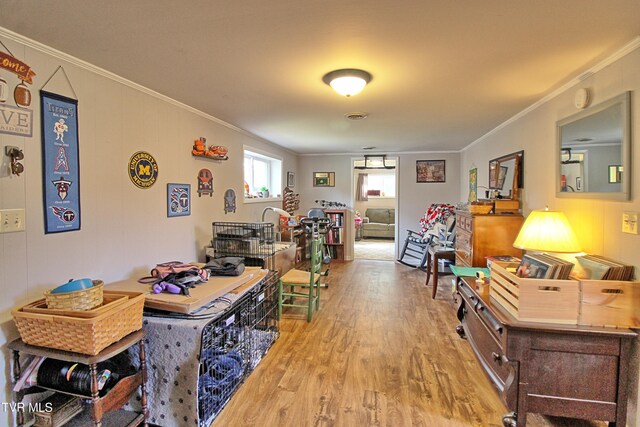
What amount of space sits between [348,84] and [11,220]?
2043 millimetres

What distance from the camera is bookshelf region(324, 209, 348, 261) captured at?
6195mm

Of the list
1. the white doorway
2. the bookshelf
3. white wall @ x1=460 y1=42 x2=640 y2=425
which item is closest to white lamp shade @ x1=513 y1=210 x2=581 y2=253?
white wall @ x1=460 y1=42 x2=640 y2=425

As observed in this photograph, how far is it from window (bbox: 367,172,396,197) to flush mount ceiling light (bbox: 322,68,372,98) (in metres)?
7.86

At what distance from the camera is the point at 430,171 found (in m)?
6.08

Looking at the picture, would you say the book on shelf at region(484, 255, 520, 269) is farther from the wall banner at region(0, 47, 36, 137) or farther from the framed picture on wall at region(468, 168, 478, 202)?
the wall banner at region(0, 47, 36, 137)

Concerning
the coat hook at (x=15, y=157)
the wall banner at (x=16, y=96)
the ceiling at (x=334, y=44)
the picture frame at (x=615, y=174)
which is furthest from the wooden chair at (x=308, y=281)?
the picture frame at (x=615, y=174)

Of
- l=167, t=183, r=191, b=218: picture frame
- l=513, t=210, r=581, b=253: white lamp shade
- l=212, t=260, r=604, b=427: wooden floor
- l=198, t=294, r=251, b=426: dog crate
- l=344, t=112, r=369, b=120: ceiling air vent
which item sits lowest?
l=212, t=260, r=604, b=427: wooden floor

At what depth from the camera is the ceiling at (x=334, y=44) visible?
1411 mm

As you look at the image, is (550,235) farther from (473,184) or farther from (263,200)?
(263,200)

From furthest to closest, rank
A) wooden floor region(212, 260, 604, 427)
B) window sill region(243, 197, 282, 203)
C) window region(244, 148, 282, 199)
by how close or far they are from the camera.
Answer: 1. window region(244, 148, 282, 199)
2. window sill region(243, 197, 282, 203)
3. wooden floor region(212, 260, 604, 427)

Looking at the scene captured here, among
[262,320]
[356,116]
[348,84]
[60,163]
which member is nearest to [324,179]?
[356,116]

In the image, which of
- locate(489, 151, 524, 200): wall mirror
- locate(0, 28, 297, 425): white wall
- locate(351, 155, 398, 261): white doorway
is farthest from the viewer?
locate(351, 155, 398, 261): white doorway

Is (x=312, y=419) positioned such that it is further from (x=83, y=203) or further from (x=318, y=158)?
(x=318, y=158)

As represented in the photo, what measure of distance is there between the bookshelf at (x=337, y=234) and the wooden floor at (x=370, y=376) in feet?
8.54
